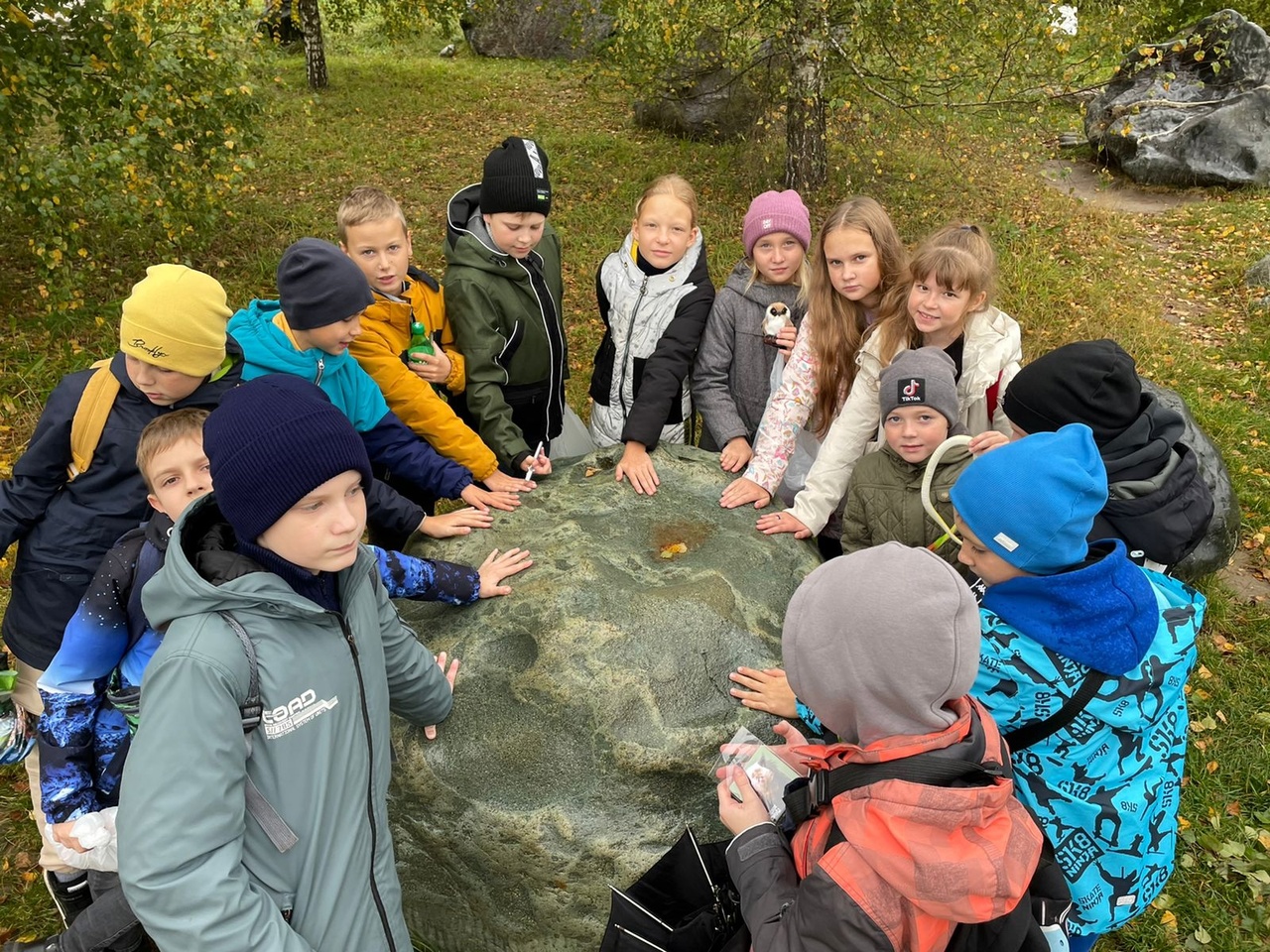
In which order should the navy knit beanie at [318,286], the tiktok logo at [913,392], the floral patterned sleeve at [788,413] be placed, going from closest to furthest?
the navy knit beanie at [318,286]
the tiktok logo at [913,392]
the floral patterned sleeve at [788,413]

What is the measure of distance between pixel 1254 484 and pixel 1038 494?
18.1 ft

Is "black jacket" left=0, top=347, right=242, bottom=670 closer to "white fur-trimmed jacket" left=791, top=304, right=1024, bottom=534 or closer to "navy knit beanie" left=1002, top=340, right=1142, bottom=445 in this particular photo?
"white fur-trimmed jacket" left=791, top=304, right=1024, bottom=534

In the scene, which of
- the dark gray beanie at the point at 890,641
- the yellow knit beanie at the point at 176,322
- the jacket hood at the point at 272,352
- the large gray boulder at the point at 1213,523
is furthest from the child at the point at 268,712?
the large gray boulder at the point at 1213,523

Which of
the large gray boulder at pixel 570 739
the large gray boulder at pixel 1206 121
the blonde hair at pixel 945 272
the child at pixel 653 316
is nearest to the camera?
the large gray boulder at pixel 570 739

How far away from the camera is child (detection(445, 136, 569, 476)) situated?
4.30 m

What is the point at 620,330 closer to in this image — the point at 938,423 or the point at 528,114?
the point at 938,423

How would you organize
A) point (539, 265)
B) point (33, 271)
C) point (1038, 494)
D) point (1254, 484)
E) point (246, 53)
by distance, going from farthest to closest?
1. point (33, 271)
2. point (246, 53)
3. point (1254, 484)
4. point (539, 265)
5. point (1038, 494)

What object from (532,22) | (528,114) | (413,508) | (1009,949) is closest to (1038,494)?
(1009,949)

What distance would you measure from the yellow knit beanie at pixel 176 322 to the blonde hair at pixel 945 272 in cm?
265

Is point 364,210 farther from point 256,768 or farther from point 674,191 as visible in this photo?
point 256,768

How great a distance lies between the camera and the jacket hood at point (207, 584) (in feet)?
6.86

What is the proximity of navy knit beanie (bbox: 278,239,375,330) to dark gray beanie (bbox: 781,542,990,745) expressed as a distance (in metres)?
2.26

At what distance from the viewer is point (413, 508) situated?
382 cm

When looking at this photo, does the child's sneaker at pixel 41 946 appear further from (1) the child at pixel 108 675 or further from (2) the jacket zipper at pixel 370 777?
(2) the jacket zipper at pixel 370 777
